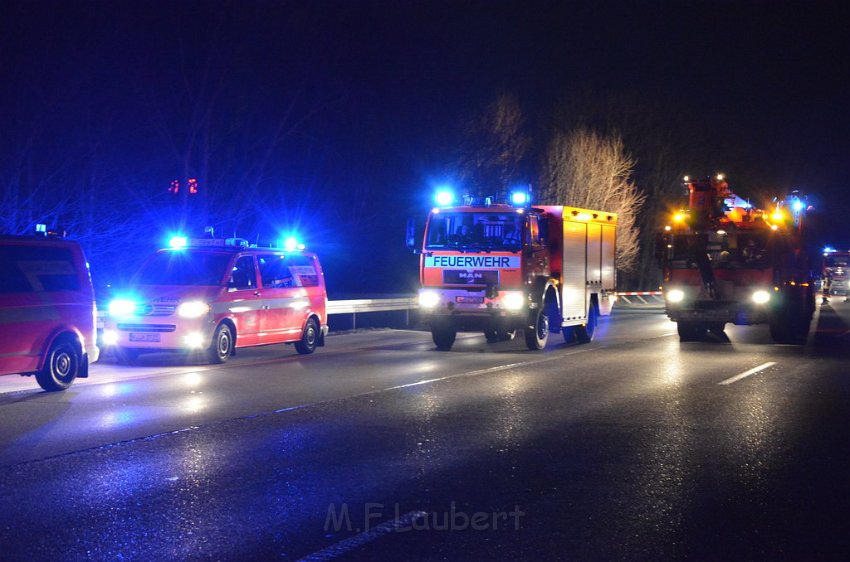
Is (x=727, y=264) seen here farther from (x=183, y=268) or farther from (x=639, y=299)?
(x=639, y=299)

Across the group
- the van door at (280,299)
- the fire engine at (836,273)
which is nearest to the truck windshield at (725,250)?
the van door at (280,299)

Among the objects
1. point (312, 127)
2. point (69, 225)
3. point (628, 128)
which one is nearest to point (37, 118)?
point (69, 225)

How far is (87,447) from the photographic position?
8.37m

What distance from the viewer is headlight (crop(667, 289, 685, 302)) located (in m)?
21.3

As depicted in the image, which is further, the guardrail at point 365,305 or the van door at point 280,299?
the guardrail at point 365,305

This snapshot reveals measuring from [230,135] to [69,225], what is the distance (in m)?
11.8

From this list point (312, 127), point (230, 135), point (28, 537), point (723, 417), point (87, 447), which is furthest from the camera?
point (312, 127)

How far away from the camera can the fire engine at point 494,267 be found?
1797cm

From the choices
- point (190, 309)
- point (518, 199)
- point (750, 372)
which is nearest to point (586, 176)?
point (518, 199)

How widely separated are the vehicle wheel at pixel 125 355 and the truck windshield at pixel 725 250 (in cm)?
1190

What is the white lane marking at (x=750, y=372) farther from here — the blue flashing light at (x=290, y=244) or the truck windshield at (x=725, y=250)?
the blue flashing light at (x=290, y=244)

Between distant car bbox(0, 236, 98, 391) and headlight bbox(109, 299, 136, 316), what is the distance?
98.1 inches

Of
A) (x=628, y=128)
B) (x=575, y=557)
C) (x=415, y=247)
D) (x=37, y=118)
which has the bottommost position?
(x=575, y=557)

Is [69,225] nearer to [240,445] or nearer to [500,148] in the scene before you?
[240,445]
